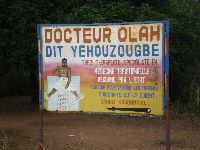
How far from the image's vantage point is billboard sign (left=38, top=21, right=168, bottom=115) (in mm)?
6094

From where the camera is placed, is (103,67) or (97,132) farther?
(97,132)

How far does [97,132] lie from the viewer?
36.3ft

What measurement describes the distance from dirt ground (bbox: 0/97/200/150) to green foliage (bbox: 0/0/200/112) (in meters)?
2.05

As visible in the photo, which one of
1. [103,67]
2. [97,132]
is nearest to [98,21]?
[97,132]

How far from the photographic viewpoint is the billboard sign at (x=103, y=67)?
6.09 m

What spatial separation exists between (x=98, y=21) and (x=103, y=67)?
780 centimetres

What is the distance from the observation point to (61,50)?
662 centimetres

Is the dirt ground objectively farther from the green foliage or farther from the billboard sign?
the billboard sign

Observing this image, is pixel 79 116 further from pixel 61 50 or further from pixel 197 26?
pixel 61 50

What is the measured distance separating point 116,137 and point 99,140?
563mm

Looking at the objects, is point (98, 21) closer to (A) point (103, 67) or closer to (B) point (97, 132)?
(B) point (97, 132)

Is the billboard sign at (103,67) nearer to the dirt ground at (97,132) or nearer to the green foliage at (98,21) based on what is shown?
the dirt ground at (97,132)

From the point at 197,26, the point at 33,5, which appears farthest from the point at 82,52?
the point at 197,26

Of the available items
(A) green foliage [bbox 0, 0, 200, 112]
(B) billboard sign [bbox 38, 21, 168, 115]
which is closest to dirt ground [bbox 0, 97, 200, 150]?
(A) green foliage [bbox 0, 0, 200, 112]
